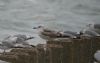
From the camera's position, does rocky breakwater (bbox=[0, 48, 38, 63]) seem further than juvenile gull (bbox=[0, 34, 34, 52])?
No

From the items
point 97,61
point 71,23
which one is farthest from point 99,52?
point 71,23

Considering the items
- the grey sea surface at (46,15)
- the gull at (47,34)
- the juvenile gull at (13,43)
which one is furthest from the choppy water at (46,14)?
the juvenile gull at (13,43)

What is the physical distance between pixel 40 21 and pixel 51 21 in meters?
0.18

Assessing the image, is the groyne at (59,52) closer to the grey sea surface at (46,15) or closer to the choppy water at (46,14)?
the grey sea surface at (46,15)

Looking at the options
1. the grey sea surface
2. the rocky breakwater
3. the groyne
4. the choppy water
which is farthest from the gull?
the rocky breakwater

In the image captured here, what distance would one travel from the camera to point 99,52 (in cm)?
282

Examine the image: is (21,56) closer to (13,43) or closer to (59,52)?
(59,52)

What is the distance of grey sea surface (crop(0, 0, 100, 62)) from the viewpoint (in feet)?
13.5

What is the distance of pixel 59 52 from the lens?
265cm

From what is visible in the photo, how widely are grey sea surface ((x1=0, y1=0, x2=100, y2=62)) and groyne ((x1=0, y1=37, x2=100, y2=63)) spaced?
0.78 metres

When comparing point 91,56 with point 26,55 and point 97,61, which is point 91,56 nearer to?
point 97,61

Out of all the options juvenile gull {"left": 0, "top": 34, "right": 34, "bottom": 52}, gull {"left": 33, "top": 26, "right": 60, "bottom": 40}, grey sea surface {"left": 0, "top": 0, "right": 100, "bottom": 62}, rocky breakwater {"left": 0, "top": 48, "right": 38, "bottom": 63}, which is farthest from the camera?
grey sea surface {"left": 0, "top": 0, "right": 100, "bottom": 62}

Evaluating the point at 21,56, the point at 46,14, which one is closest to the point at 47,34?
the point at 21,56

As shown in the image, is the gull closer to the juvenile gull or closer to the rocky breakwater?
the juvenile gull
